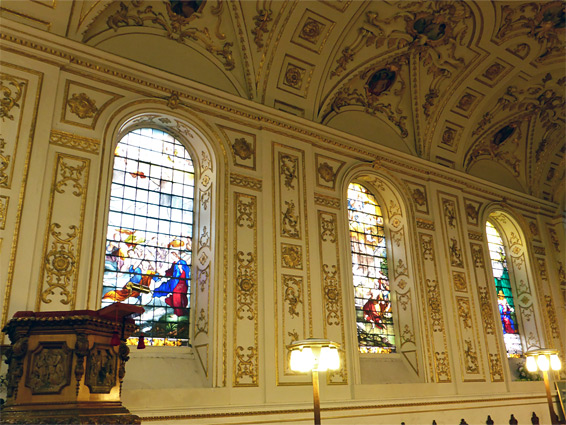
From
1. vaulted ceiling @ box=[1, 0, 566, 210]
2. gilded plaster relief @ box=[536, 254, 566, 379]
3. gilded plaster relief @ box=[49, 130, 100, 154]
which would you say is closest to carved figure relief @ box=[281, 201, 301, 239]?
vaulted ceiling @ box=[1, 0, 566, 210]

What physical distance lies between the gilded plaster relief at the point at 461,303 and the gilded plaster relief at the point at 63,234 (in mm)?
7546

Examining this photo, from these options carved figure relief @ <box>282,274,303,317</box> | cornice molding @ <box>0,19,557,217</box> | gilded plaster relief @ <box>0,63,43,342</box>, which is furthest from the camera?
carved figure relief @ <box>282,274,303,317</box>

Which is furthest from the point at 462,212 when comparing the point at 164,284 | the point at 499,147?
the point at 164,284

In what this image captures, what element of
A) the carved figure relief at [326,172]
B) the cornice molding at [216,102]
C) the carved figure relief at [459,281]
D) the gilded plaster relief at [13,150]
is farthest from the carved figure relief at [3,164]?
the carved figure relief at [459,281]

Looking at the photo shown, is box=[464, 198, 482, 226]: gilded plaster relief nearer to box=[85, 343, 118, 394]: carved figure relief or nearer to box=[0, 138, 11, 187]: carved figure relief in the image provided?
box=[85, 343, 118, 394]: carved figure relief

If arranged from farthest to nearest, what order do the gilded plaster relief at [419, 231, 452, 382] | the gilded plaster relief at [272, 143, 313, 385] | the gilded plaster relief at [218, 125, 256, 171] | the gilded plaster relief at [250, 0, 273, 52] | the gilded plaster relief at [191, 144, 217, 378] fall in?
the gilded plaster relief at [419, 231, 452, 382], the gilded plaster relief at [250, 0, 273, 52], the gilded plaster relief at [218, 125, 256, 171], the gilded plaster relief at [272, 143, 313, 385], the gilded plaster relief at [191, 144, 217, 378]

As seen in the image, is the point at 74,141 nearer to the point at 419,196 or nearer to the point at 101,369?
the point at 101,369

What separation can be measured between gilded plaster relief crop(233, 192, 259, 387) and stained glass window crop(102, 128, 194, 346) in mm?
801

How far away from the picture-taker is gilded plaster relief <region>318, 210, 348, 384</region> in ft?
30.1

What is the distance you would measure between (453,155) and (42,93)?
9116mm

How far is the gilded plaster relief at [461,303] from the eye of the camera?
1102 centimetres

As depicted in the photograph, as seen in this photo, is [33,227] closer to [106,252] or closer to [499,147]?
[106,252]

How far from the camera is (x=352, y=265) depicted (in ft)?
34.1

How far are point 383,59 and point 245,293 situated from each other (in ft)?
18.9
